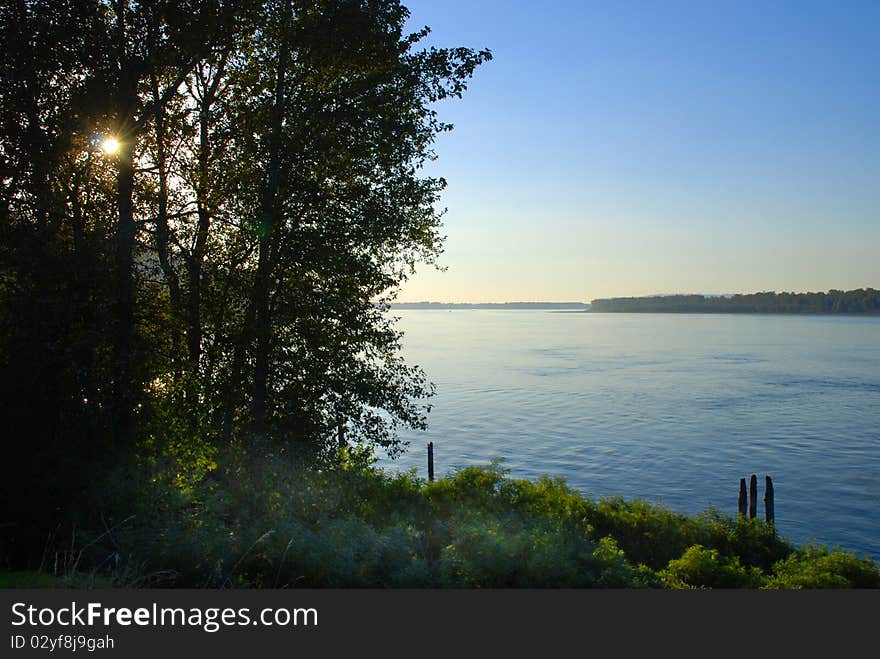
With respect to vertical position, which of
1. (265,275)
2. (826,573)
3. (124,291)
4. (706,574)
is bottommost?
(706,574)

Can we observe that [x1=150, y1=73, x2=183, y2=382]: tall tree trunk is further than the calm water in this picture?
No

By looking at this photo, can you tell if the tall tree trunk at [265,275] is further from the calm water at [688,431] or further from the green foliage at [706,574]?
the calm water at [688,431]

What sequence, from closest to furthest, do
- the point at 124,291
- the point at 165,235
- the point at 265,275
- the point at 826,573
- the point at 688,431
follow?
the point at 124,291, the point at 265,275, the point at 165,235, the point at 826,573, the point at 688,431

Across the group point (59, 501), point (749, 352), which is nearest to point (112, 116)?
point (59, 501)

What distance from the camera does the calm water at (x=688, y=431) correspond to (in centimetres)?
4119

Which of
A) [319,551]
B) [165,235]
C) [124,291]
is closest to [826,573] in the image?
[319,551]

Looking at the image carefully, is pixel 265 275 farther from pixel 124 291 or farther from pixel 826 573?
pixel 826 573

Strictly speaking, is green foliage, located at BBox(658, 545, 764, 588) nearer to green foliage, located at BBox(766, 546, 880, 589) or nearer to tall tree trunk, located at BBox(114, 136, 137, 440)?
green foliage, located at BBox(766, 546, 880, 589)

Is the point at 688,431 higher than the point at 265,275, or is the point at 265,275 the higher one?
the point at 265,275

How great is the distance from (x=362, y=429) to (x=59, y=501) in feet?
30.7

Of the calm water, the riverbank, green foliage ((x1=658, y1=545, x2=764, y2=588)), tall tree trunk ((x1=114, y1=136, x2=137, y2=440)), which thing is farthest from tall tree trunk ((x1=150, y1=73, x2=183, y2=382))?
the calm water

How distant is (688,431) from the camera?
193 ft

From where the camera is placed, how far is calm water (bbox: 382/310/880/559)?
41.2 m

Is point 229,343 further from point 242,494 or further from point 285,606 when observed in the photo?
point 285,606
